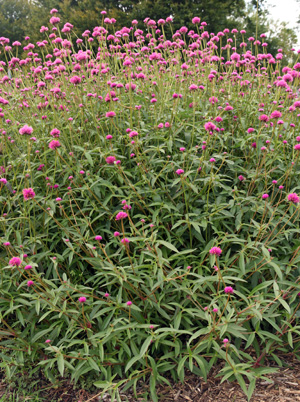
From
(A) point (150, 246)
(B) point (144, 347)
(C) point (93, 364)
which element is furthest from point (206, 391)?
(A) point (150, 246)

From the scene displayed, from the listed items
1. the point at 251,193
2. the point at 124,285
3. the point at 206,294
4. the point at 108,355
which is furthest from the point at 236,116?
the point at 108,355

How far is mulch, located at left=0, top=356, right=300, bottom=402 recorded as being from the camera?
2.36 m

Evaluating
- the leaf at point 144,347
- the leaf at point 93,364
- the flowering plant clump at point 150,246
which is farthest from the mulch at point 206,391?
the leaf at point 144,347

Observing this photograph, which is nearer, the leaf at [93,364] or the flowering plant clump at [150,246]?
the leaf at [93,364]

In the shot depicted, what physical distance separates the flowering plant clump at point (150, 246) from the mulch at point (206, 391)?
0.31ft

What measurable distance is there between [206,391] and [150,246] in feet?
3.53

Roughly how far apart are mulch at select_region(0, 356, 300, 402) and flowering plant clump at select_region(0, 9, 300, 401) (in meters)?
0.09

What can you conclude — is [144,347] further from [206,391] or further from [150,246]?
[150,246]

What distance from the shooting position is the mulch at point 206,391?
92.9 inches

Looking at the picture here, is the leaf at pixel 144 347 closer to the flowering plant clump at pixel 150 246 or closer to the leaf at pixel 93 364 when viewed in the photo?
the flowering plant clump at pixel 150 246

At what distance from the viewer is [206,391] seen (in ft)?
7.97

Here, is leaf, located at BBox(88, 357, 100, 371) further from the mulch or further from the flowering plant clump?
the mulch

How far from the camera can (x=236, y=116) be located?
3559 millimetres

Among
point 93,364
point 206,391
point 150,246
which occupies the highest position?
point 150,246
